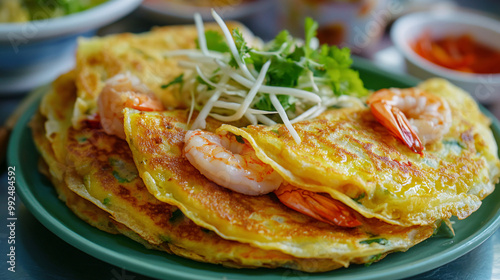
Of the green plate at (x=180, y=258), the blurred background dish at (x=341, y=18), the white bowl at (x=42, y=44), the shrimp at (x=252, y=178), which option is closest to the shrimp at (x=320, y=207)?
the shrimp at (x=252, y=178)

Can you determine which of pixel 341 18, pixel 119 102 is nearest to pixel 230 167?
pixel 119 102

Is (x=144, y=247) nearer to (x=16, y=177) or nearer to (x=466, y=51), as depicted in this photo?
(x=16, y=177)

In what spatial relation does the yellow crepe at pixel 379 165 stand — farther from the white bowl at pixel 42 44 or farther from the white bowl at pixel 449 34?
the white bowl at pixel 42 44

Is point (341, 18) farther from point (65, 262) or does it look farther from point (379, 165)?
point (65, 262)

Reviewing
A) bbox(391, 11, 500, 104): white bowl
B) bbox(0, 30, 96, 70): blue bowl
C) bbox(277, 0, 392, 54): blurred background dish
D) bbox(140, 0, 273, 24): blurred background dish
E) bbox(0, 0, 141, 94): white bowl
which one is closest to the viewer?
bbox(0, 0, 141, 94): white bowl

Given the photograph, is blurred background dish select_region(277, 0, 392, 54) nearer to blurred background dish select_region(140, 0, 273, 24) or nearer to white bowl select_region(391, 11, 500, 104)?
white bowl select_region(391, 11, 500, 104)

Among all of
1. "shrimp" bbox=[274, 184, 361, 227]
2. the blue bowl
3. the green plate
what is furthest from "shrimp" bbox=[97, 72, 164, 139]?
the blue bowl

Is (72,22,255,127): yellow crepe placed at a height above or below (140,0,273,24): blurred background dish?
above
